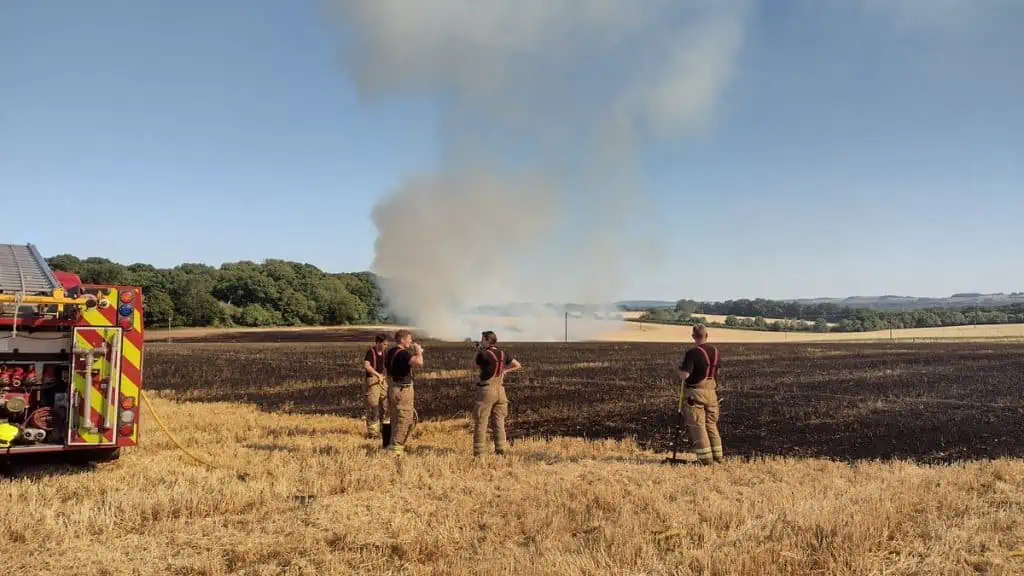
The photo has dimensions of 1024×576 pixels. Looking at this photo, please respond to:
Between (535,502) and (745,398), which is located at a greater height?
(535,502)

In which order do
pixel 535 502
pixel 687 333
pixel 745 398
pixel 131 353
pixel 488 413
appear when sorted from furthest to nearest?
1. pixel 687 333
2. pixel 745 398
3. pixel 488 413
4. pixel 131 353
5. pixel 535 502

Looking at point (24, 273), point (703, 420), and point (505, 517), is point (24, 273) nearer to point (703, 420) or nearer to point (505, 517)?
point (505, 517)

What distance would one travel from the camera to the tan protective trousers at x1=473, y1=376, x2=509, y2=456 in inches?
404

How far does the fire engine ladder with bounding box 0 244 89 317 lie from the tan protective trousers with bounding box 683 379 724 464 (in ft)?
25.6

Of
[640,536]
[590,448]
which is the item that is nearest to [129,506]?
[640,536]

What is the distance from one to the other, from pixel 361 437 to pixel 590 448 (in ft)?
13.6

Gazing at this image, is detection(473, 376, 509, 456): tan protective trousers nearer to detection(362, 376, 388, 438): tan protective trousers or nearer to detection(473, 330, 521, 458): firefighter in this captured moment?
detection(473, 330, 521, 458): firefighter

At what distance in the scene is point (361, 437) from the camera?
42.0 ft

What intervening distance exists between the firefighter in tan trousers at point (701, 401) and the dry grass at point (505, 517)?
1.89ft

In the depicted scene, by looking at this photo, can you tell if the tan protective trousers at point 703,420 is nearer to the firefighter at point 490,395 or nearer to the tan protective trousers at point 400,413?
the firefighter at point 490,395

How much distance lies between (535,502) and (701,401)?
356cm

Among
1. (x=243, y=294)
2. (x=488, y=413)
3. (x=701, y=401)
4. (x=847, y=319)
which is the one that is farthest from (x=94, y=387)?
(x=847, y=319)

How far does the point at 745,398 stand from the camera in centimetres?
2033

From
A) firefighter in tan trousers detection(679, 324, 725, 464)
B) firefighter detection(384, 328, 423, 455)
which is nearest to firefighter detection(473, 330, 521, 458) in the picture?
firefighter detection(384, 328, 423, 455)
